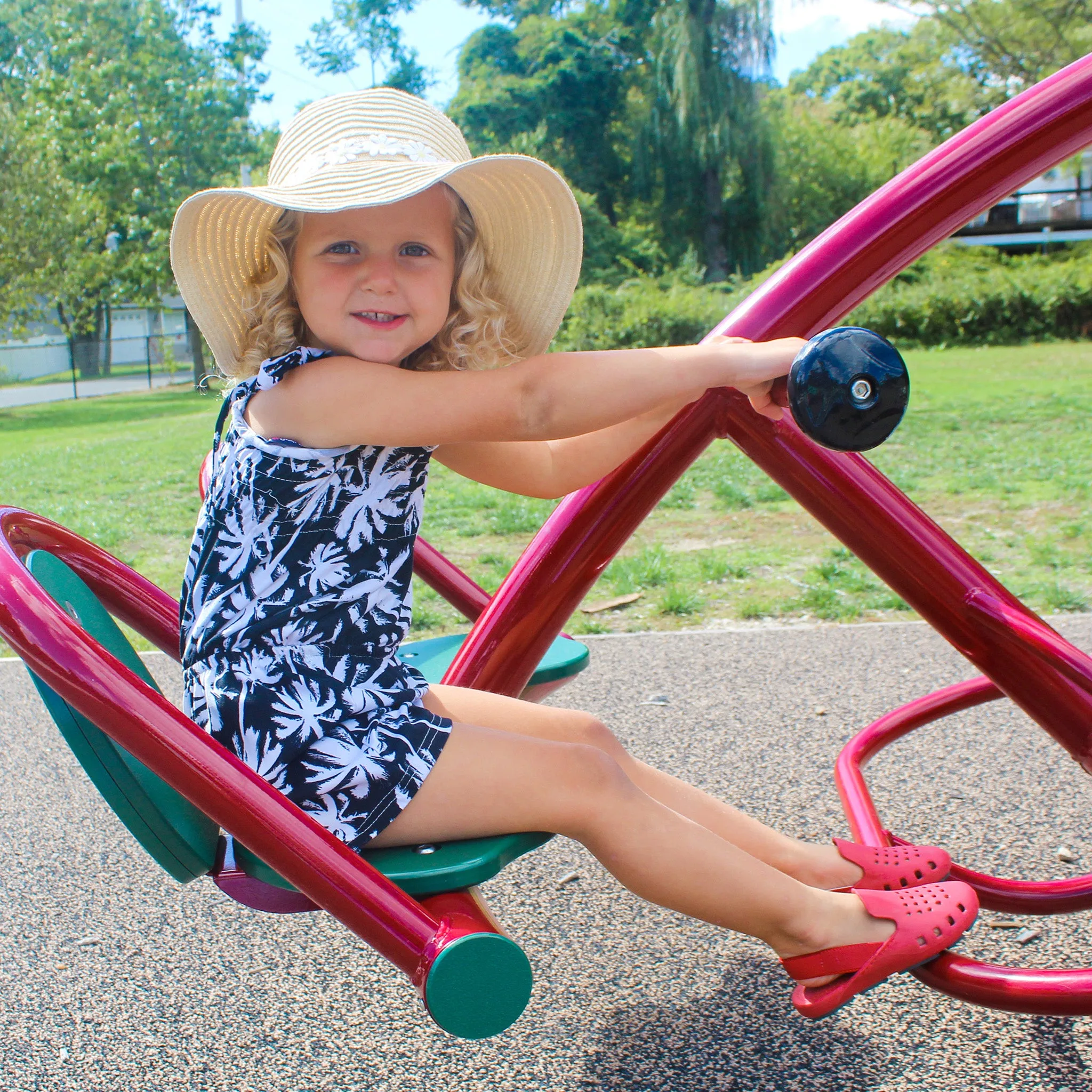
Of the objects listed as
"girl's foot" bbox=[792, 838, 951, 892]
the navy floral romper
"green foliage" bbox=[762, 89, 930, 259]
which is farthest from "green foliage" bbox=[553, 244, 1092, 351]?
the navy floral romper

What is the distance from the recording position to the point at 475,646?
5.69 ft

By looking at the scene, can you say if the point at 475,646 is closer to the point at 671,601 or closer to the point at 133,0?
the point at 671,601

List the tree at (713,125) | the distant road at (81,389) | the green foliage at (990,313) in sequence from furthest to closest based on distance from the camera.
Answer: the tree at (713,125) → the distant road at (81,389) → the green foliage at (990,313)

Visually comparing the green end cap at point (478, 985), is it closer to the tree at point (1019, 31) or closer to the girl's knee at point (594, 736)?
the girl's knee at point (594, 736)

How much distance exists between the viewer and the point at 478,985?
119 centimetres

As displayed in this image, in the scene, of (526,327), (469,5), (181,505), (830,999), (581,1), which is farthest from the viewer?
(469,5)

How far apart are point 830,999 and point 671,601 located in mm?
2677

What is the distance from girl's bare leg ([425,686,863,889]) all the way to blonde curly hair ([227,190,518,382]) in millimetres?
465

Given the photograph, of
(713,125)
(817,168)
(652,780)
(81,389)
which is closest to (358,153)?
(652,780)

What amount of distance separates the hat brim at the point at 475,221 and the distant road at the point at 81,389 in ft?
60.5

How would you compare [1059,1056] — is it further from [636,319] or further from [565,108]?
[565,108]

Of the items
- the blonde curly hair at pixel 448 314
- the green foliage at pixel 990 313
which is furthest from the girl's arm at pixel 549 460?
the green foliage at pixel 990 313

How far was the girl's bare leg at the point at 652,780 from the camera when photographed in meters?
1.52

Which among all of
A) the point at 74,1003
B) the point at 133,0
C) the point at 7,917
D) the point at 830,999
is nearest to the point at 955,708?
the point at 830,999
